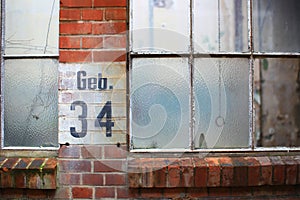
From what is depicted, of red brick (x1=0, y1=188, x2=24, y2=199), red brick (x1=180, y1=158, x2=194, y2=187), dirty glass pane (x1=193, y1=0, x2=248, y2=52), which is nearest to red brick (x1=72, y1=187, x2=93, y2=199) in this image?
red brick (x1=0, y1=188, x2=24, y2=199)

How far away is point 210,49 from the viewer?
2473mm

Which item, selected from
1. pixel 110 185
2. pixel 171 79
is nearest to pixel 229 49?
pixel 171 79

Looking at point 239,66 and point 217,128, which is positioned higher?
point 239,66

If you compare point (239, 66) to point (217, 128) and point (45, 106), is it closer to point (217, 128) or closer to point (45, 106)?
point (217, 128)

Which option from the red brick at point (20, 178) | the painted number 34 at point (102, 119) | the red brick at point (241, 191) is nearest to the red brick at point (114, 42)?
the painted number 34 at point (102, 119)

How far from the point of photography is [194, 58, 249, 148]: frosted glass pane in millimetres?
2430

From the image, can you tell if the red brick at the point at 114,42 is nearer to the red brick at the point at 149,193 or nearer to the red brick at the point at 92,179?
the red brick at the point at 92,179

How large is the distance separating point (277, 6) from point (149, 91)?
1443 mm

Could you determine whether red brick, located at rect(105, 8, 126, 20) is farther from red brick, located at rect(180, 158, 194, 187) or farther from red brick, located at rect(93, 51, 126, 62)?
red brick, located at rect(180, 158, 194, 187)

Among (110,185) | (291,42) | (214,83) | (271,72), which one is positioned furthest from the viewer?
(271,72)

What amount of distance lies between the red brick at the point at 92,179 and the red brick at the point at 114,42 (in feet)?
2.75

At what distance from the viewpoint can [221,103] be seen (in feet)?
8.12

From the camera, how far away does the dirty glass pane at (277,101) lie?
151 inches

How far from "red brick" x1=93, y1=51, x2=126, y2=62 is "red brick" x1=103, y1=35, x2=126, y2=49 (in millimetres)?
39
